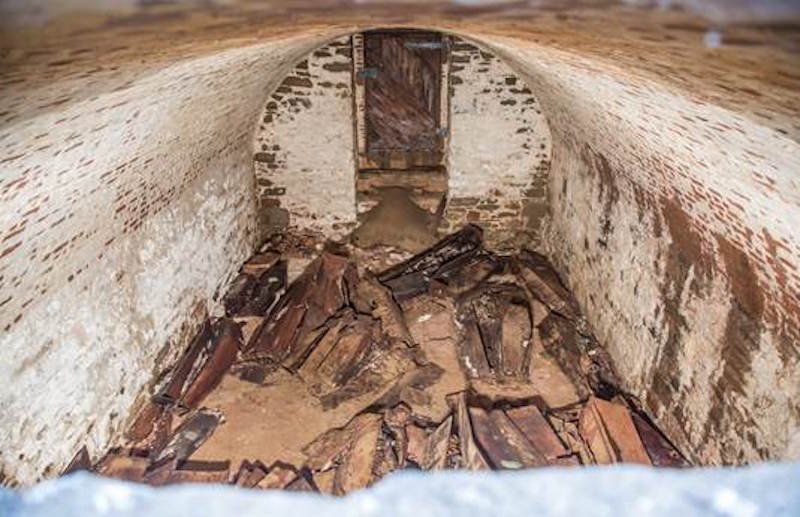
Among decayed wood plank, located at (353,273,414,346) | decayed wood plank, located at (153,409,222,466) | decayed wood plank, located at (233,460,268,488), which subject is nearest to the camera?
decayed wood plank, located at (233,460,268,488)

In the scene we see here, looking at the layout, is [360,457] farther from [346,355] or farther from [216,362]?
[216,362]

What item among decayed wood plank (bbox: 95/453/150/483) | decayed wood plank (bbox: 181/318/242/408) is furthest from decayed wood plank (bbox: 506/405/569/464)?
decayed wood plank (bbox: 95/453/150/483)

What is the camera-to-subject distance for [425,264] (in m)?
7.66

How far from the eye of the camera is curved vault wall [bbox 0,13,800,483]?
9.46 ft

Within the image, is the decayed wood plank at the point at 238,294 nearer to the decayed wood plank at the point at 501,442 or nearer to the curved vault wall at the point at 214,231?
the curved vault wall at the point at 214,231

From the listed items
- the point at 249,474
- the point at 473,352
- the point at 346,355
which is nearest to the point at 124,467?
the point at 249,474

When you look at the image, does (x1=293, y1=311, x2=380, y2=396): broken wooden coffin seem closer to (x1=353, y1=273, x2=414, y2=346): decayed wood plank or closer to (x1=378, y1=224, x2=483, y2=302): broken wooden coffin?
(x1=353, y1=273, x2=414, y2=346): decayed wood plank

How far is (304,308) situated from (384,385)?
1.45 m

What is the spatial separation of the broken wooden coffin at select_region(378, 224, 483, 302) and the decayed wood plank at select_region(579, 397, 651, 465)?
280cm

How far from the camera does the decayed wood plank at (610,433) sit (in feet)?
15.2

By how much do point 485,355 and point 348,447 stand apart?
6.25ft

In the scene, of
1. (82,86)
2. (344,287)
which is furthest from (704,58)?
(344,287)

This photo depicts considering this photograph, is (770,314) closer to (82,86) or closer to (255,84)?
(82,86)

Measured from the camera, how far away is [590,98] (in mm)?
4484
